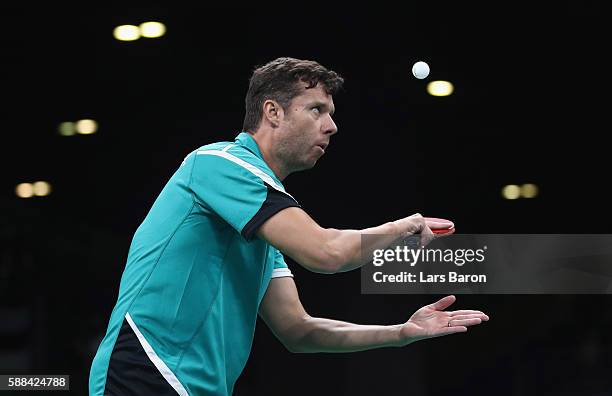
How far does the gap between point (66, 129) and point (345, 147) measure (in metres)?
1.29

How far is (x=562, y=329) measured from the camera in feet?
15.5

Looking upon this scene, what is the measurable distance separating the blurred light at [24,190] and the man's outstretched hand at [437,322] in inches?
103

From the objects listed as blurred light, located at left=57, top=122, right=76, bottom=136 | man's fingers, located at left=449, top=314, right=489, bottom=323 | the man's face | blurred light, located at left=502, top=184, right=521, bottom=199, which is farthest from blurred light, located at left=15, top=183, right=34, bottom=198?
man's fingers, located at left=449, top=314, right=489, bottom=323

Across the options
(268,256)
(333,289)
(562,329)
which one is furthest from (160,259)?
(562,329)

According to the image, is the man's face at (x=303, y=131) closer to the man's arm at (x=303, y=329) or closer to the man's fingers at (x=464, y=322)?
the man's arm at (x=303, y=329)

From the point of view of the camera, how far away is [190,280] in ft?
7.95

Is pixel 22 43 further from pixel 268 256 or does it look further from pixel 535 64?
pixel 268 256

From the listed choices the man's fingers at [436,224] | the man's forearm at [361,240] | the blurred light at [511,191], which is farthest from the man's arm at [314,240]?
the blurred light at [511,191]

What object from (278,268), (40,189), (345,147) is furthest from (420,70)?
(278,268)

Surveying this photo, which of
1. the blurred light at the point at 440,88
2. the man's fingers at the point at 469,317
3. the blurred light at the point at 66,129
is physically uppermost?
the blurred light at the point at 440,88

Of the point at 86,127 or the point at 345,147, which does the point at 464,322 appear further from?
the point at 86,127

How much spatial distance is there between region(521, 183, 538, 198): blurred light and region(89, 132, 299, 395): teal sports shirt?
2.63 m

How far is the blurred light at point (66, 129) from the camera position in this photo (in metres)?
4.96

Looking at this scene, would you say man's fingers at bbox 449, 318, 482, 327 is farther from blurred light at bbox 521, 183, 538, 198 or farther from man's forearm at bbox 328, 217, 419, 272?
blurred light at bbox 521, 183, 538, 198
